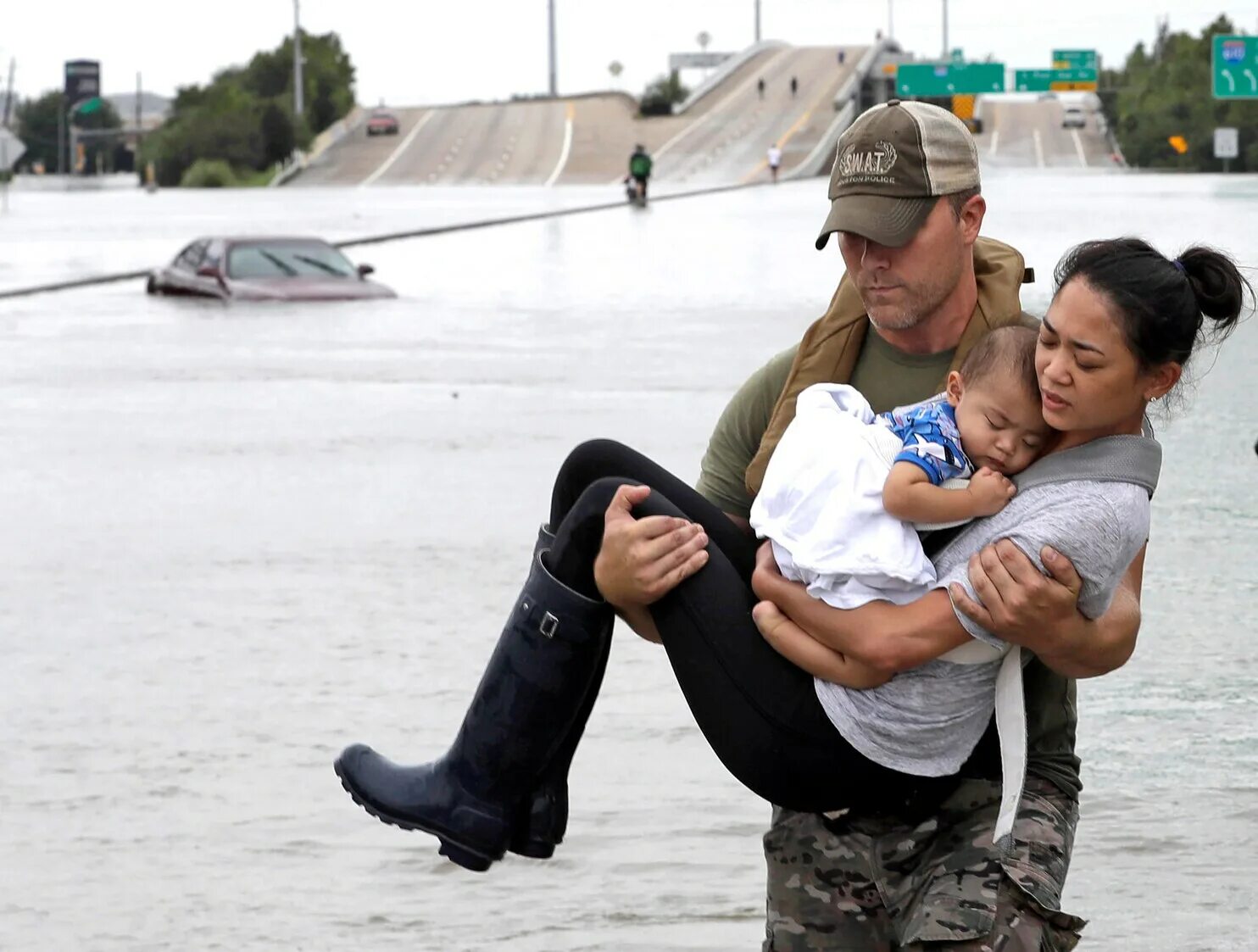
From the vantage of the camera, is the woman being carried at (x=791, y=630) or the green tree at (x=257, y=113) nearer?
the woman being carried at (x=791, y=630)

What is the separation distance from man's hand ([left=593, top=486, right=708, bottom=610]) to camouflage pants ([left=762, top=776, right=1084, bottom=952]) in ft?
1.68

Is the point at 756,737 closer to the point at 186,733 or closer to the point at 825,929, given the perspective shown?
the point at 825,929

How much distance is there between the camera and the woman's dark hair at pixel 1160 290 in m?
3.28

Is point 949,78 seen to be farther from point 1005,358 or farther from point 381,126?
point 1005,358

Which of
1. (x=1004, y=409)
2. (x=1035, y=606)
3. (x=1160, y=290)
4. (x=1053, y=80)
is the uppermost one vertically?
(x=1053, y=80)

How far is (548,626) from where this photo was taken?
3.58 metres

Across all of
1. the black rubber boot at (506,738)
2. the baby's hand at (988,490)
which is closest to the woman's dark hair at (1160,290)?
the baby's hand at (988,490)

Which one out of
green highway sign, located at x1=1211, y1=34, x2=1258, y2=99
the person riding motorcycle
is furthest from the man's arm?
green highway sign, located at x1=1211, y1=34, x2=1258, y2=99

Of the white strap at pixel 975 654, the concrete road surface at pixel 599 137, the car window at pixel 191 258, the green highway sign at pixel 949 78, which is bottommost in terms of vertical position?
the white strap at pixel 975 654

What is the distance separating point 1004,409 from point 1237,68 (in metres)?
80.6

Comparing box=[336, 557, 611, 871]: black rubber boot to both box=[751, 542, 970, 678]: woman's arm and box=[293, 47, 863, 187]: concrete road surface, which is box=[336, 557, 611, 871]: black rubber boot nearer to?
box=[751, 542, 970, 678]: woman's arm

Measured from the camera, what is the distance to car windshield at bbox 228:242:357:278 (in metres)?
28.6

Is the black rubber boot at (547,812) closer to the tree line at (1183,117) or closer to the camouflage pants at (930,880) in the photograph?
the camouflage pants at (930,880)

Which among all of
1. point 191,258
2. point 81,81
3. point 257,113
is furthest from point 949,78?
point 81,81
